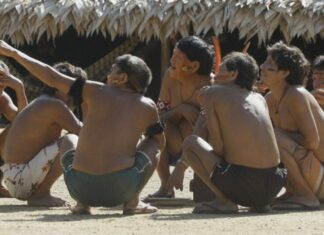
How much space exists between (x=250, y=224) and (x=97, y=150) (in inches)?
44.4

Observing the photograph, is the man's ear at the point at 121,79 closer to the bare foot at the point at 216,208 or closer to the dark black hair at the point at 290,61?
the bare foot at the point at 216,208

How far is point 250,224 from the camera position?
7.47 meters

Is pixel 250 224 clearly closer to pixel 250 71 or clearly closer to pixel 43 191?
pixel 250 71

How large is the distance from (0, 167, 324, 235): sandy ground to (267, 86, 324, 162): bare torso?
0.58m

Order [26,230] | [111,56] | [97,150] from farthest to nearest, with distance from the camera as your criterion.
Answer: [111,56] → [97,150] → [26,230]

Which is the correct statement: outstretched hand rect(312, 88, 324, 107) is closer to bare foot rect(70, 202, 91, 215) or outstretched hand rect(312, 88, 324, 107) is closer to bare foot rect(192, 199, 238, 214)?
bare foot rect(192, 199, 238, 214)

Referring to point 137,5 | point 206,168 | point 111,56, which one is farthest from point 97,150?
point 111,56

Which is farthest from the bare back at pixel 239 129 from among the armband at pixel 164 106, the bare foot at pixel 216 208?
the armband at pixel 164 106

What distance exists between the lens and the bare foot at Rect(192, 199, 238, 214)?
8071 millimetres

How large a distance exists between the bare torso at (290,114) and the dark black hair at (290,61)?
3.0 inches

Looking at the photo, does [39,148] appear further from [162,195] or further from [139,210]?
[139,210]

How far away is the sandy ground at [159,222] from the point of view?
23.7 feet

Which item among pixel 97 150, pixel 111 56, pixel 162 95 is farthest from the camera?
pixel 111 56

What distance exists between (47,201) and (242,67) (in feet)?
5.65
